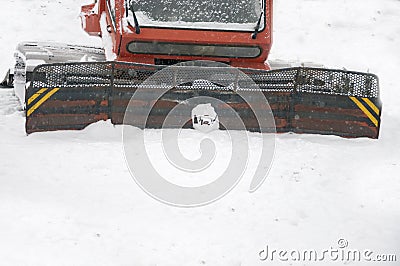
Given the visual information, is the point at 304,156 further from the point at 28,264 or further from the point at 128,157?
the point at 28,264

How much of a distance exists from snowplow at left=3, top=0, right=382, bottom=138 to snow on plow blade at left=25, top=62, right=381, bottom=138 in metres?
0.01

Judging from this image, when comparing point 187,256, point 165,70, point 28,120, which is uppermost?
point 165,70

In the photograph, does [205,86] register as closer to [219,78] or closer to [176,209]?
[219,78]

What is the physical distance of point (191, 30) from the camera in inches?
332

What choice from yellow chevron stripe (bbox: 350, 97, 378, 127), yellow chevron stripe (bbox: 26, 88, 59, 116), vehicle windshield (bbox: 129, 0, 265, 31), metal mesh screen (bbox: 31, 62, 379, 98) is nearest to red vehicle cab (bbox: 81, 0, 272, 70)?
vehicle windshield (bbox: 129, 0, 265, 31)

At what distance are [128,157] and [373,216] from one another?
2610 mm

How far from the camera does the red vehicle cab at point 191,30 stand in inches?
328

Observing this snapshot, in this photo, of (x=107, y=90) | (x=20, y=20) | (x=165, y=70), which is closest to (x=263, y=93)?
(x=165, y=70)

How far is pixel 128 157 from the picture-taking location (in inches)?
298

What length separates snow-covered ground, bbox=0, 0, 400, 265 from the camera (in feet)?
19.2

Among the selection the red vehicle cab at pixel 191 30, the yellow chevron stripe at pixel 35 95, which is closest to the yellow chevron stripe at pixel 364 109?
the red vehicle cab at pixel 191 30

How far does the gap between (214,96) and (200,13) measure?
1.01 meters

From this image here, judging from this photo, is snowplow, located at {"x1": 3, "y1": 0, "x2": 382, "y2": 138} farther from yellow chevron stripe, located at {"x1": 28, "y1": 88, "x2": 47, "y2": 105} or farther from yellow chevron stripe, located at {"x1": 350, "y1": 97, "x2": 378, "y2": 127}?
yellow chevron stripe, located at {"x1": 28, "y1": 88, "x2": 47, "y2": 105}

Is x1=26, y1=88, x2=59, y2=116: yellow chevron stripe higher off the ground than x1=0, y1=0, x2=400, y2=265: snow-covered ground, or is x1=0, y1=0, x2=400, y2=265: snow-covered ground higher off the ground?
x1=26, y1=88, x2=59, y2=116: yellow chevron stripe
